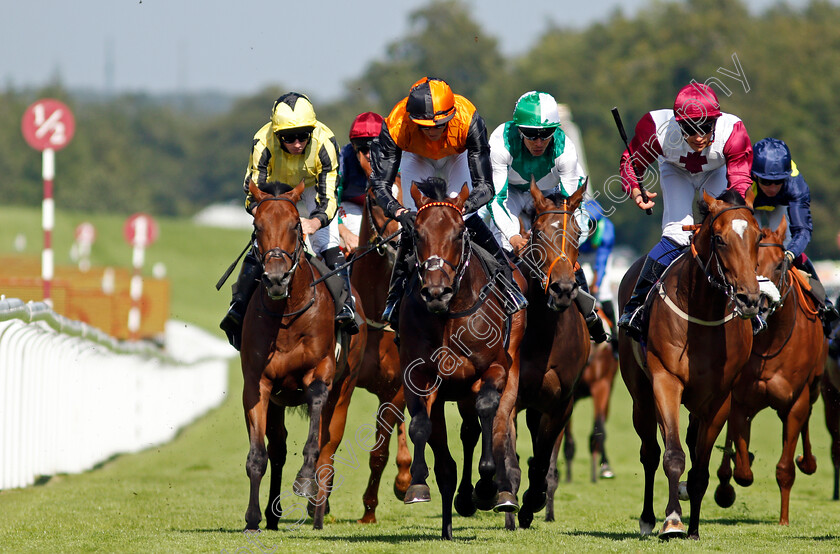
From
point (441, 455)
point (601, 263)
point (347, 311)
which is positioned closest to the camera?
point (441, 455)

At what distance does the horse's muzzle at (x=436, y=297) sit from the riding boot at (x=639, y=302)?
1732 millimetres

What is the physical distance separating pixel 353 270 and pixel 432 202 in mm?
2520

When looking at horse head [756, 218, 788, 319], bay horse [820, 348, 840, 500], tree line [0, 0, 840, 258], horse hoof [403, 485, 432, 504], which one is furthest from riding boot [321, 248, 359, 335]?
tree line [0, 0, 840, 258]

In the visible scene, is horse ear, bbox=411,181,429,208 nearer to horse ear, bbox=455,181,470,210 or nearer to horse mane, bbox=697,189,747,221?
horse ear, bbox=455,181,470,210

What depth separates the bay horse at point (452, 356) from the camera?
723 centimetres

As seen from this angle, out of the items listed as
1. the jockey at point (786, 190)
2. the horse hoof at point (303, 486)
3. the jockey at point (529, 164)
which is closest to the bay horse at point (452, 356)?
the horse hoof at point (303, 486)

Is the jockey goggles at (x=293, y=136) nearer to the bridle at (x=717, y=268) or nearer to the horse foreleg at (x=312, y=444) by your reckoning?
the horse foreleg at (x=312, y=444)

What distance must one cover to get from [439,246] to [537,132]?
6.15ft

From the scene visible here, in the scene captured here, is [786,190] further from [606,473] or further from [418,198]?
[606,473]

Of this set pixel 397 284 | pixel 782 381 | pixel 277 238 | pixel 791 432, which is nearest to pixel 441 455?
pixel 397 284

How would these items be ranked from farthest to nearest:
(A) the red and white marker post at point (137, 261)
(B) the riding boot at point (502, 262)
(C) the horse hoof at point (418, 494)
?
1. (A) the red and white marker post at point (137, 261)
2. (B) the riding boot at point (502, 262)
3. (C) the horse hoof at point (418, 494)

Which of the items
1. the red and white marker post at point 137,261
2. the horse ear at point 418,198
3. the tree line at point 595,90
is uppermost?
the tree line at point 595,90

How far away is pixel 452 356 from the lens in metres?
7.48

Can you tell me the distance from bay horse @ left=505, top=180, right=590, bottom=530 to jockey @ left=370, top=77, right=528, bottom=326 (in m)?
0.26
